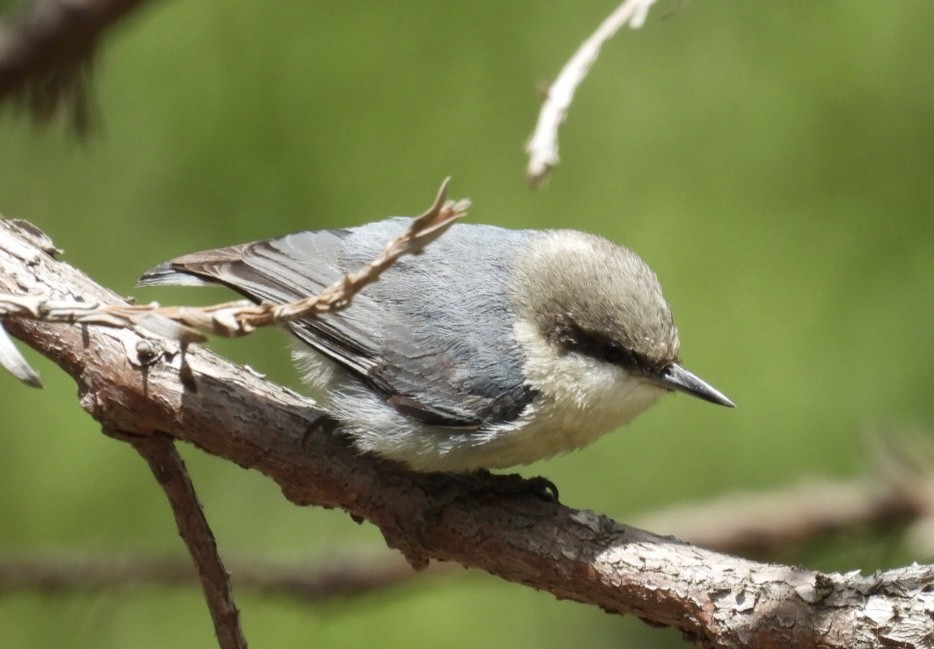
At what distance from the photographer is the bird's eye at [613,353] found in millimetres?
2256

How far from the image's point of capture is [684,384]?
2223 millimetres

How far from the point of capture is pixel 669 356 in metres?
2.25

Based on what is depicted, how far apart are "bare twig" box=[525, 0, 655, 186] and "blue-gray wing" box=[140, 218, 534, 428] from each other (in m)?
0.57

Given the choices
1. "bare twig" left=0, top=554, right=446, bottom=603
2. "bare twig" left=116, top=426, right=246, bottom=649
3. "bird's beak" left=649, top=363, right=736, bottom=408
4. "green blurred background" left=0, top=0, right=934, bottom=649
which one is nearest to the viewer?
"bare twig" left=116, top=426, right=246, bottom=649

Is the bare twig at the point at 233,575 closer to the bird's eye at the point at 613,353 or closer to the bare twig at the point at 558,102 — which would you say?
the bird's eye at the point at 613,353

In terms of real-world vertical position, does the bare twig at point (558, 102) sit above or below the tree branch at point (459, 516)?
above

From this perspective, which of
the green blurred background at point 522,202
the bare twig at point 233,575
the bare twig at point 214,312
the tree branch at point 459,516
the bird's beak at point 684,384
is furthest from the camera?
the green blurred background at point 522,202

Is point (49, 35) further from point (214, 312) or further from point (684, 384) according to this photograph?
point (684, 384)

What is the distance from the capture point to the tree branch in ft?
5.52

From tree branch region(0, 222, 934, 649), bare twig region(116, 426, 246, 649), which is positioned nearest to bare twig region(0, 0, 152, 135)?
tree branch region(0, 222, 934, 649)

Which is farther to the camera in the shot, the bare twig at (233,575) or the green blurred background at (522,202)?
the green blurred background at (522,202)

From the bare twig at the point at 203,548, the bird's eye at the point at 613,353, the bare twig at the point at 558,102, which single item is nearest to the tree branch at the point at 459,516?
the bare twig at the point at 203,548

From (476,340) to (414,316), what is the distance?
0.15 metres

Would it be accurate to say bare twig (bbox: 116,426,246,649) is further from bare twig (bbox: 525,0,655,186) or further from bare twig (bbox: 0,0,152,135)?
bare twig (bbox: 0,0,152,135)
